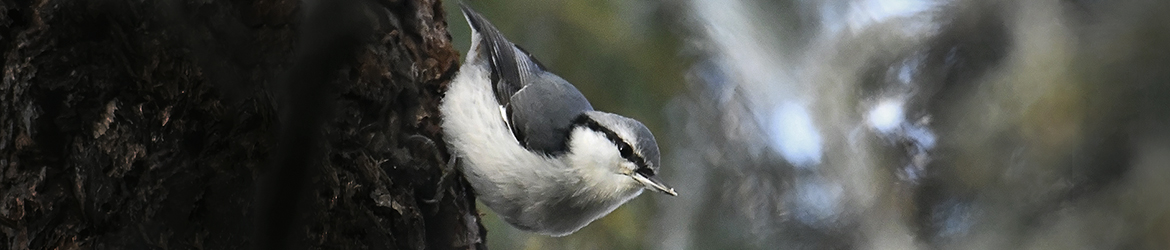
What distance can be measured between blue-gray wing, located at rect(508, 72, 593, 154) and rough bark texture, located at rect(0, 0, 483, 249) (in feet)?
0.96

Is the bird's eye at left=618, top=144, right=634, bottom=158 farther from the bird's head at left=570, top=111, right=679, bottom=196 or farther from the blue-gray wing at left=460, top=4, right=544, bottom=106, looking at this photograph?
the blue-gray wing at left=460, top=4, right=544, bottom=106

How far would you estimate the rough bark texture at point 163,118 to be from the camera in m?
0.65

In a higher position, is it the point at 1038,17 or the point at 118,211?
the point at 118,211

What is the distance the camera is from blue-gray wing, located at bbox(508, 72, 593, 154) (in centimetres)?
95

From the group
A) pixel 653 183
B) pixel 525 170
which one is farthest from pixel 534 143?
pixel 653 183

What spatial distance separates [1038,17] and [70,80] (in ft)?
3.18

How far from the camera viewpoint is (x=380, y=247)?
78cm

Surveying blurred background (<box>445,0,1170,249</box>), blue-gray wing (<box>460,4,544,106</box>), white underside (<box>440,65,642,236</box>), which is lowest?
blurred background (<box>445,0,1170,249</box>)

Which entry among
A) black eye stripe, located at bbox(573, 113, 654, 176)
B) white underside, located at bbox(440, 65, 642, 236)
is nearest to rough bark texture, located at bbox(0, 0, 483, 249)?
white underside, located at bbox(440, 65, 642, 236)

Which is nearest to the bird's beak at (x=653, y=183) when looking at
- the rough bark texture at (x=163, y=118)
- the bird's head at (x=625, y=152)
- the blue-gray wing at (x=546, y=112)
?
the bird's head at (x=625, y=152)

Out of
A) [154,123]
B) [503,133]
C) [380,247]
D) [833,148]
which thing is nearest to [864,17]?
[833,148]

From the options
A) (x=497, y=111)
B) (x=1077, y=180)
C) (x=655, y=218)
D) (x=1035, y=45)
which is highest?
(x=497, y=111)

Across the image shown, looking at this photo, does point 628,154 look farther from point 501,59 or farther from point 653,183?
point 501,59

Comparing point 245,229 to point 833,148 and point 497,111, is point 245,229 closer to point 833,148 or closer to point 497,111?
point 497,111
